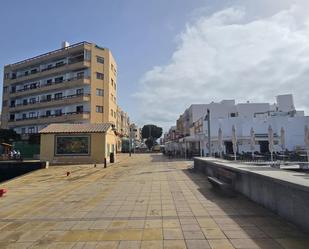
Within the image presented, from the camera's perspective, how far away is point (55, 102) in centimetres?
5703

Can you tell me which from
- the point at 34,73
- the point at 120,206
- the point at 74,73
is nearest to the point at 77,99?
the point at 74,73

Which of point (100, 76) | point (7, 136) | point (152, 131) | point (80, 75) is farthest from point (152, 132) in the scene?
point (7, 136)

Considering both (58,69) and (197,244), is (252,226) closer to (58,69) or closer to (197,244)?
(197,244)

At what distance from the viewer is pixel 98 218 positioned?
311 inches

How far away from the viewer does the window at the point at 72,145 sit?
32.8 metres

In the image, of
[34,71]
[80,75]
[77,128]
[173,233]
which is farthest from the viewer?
[34,71]

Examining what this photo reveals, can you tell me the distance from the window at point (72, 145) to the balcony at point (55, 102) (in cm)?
2213

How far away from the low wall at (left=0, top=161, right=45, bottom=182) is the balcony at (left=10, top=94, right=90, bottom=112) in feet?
79.6

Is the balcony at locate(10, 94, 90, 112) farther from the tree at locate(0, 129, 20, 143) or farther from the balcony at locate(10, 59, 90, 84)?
the tree at locate(0, 129, 20, 143)

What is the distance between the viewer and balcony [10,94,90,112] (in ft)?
179

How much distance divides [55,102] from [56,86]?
3.16 metres

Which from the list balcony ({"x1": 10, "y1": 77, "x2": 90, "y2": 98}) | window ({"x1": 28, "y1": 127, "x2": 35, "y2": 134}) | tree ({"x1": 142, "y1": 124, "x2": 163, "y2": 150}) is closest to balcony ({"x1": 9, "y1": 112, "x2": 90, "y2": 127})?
Answer: window ({"x1": 28, "y1": 127, "x2": 35, "y2": 134})

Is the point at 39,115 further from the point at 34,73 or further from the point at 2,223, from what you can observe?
the point at 2,223

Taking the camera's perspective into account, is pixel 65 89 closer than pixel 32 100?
Yes
